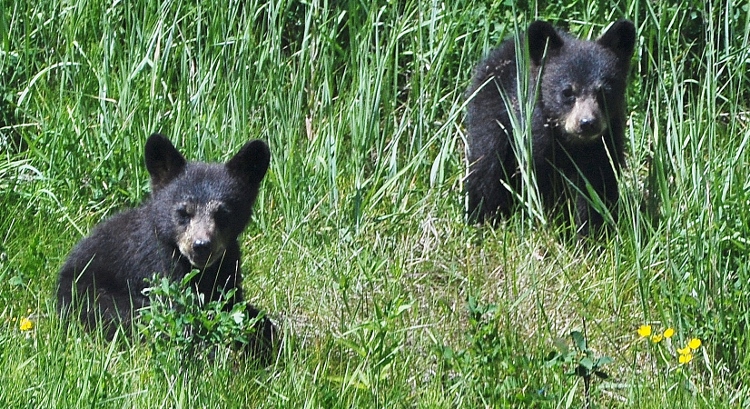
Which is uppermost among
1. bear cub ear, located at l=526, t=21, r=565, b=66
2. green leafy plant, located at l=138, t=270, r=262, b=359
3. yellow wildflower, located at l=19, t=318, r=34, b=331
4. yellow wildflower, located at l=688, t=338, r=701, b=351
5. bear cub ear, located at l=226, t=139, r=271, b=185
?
bear cub ear, located at l=526, t=21, r=565, b=66

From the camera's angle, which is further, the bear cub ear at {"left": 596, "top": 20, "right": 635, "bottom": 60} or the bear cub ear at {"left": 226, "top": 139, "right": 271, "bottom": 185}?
the bear cub ear at {"left": 596, "top": 20, "right": 635, "bottom": 60}

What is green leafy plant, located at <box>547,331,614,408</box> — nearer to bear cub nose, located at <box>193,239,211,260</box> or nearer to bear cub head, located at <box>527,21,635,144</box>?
bear cub nose, located at <box>193,239,211,260</box>

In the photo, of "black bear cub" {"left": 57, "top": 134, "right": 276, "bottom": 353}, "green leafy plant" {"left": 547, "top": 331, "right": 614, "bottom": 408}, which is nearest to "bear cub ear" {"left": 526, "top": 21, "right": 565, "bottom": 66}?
"black bear cub" {"left": 57, "top": 134, "right": 276, "bottom": 353}

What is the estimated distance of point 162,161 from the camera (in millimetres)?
5621

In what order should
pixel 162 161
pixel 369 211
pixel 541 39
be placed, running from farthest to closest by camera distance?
pixel 541 39, pixel 369 211, pixel 162 161

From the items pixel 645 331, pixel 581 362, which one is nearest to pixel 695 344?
pixel 645 331

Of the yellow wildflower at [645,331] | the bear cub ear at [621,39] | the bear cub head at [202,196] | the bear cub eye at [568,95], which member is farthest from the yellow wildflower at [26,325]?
the bear cub ear at [621,39]

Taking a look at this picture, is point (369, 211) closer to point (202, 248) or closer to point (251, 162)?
point (251, 162)

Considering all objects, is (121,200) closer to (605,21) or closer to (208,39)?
(208,39)

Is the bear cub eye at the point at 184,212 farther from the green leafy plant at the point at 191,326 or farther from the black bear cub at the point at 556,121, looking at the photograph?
the black bear cub at the point at 556,121

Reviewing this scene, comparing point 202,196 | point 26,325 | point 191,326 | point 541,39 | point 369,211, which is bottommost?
point 369,211

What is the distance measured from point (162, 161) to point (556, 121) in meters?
2.47

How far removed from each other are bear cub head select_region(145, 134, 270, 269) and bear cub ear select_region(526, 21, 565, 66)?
1.95 m

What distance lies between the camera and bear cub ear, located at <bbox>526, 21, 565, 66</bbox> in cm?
689
